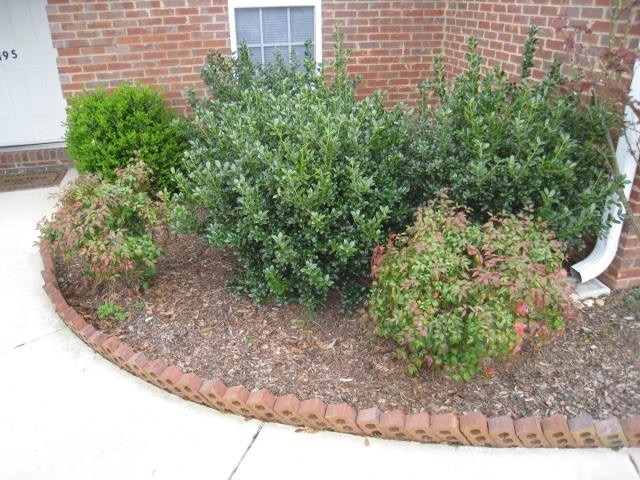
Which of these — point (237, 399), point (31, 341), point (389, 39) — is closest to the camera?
point (237, 399)

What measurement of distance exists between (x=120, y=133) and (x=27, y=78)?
2377 mm

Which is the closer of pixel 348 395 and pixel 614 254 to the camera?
pixel 348 395

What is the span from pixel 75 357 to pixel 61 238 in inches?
34.6

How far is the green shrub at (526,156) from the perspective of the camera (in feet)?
10.9

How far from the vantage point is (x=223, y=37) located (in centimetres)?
595

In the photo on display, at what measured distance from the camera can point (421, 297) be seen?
2.90 metres

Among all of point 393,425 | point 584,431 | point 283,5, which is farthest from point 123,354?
point 283,5

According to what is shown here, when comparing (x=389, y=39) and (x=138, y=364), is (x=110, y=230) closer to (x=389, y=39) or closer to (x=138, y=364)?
(x=138, y=364)

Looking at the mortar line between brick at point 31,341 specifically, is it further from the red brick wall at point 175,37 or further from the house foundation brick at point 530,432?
the red brick wall at point 175,37

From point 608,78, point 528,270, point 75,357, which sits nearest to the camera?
point 528,270

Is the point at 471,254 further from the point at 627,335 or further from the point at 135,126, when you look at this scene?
the point at 135,126

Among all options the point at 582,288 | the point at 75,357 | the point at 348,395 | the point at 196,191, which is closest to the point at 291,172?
the point at 196,191

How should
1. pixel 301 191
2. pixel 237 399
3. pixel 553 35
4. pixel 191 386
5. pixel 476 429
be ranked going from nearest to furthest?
pixel 476 429, pixel 237 399, pixel 191 386, pixel 301 191, pixel 553 35

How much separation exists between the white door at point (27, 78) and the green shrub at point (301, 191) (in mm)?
4010
